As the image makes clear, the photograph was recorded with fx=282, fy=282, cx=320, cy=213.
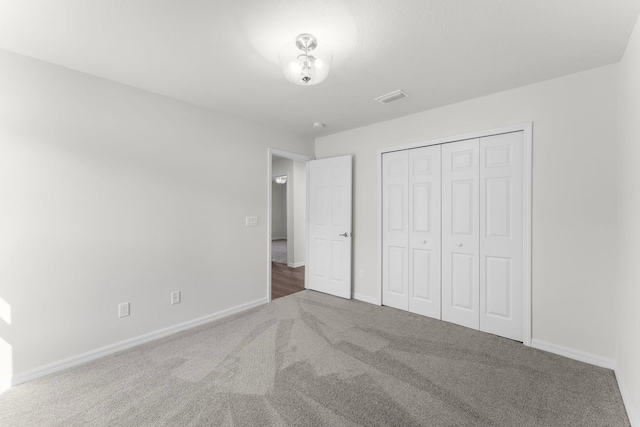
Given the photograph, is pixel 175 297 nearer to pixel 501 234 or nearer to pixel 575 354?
pixel 501 234

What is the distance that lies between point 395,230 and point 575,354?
6.34 feet

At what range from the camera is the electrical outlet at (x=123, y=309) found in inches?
99.3

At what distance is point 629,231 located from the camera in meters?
1.80

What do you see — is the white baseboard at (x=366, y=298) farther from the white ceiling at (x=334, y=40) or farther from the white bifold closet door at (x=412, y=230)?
the white ceiling at (x=334, y=40)

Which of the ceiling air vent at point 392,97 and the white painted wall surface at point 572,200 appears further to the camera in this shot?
the ceiling air vent at point 392,97

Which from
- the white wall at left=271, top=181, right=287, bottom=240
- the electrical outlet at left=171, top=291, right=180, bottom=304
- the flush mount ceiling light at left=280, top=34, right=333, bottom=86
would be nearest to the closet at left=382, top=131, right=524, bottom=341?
the flush mount ceiling light at left=280, top=34, right=333, bottom=86

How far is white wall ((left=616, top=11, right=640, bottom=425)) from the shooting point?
5.38 ft

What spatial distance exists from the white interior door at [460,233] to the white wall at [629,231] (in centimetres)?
101

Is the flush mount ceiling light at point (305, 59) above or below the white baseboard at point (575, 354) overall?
above

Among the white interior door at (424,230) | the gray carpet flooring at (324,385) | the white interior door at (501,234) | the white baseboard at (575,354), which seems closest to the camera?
the gray carpet flooring at (324,385)

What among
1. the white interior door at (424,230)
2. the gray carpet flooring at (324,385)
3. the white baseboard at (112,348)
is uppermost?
the white interior door at (424,230)

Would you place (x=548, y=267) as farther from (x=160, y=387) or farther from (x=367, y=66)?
(x=160, y=387)

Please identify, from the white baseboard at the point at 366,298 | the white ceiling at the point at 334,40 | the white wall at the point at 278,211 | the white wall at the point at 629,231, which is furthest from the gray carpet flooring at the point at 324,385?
the white wall at the point at 278,211

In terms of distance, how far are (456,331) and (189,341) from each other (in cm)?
264
